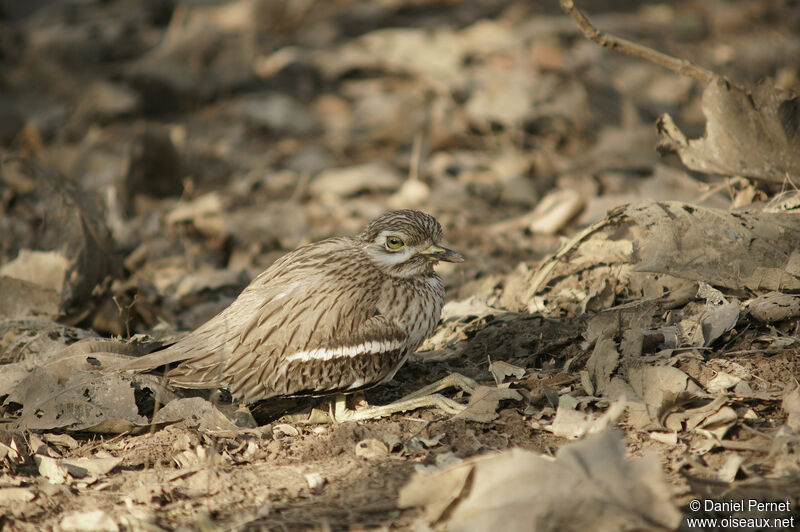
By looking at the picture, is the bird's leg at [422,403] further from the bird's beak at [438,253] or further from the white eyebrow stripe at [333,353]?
the bird's beak at [438,253]

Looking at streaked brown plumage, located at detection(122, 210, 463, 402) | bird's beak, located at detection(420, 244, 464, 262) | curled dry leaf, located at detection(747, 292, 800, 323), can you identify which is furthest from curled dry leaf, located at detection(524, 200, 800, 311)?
streaked brown plumage, located at detection(122, 210, 463, 402)

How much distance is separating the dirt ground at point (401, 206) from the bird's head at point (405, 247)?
0.59m

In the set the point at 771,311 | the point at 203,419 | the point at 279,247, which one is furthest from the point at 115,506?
the point at 279,247

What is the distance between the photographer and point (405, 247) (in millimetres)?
4578

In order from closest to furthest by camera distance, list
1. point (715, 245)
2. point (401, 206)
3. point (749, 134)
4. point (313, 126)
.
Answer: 1. point (715, 245)
2. point (749, 134)
3. point (401, 206)
4. point (313, 126)

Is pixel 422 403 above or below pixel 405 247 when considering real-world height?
below

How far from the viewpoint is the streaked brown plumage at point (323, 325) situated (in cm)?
420

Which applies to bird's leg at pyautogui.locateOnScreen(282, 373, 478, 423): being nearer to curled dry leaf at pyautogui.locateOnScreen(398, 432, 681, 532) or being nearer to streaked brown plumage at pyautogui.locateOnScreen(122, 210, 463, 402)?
streaked brown plumage at pyautogui.locateOnScreen(122, 210, 463, 402)

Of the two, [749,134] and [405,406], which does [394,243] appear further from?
[749,134]

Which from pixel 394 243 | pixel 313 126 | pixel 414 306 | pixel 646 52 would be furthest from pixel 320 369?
pixel 313 126

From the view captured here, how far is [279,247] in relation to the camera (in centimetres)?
720

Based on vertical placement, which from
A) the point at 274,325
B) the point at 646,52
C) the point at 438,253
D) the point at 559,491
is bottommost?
the point at 559,491

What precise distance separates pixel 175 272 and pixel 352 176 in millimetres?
2233

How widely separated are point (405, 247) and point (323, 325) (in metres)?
0.69
